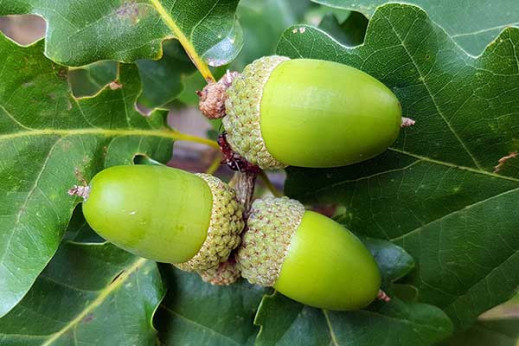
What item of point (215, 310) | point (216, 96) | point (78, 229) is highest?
point (216, 96)

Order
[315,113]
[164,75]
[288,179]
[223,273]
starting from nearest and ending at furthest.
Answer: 1. [315,113]
2. [223,273]
3. [288,179]
4. [164,75]

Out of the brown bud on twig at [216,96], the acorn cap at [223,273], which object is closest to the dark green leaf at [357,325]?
the acorn cap at [223,273]

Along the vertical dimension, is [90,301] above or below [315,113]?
below

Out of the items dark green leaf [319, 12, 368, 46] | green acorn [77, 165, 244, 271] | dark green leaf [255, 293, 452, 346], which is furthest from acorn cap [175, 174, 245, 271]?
dark green leaf [319, 12, 368, 46]

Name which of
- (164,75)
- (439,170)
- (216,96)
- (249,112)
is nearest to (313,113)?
(249,112)

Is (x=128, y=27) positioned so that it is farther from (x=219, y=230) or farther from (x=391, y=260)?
(x=391, y=260)

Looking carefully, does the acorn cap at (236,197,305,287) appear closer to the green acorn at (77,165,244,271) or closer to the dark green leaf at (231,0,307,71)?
the green acorn at (77,165,244,271)
